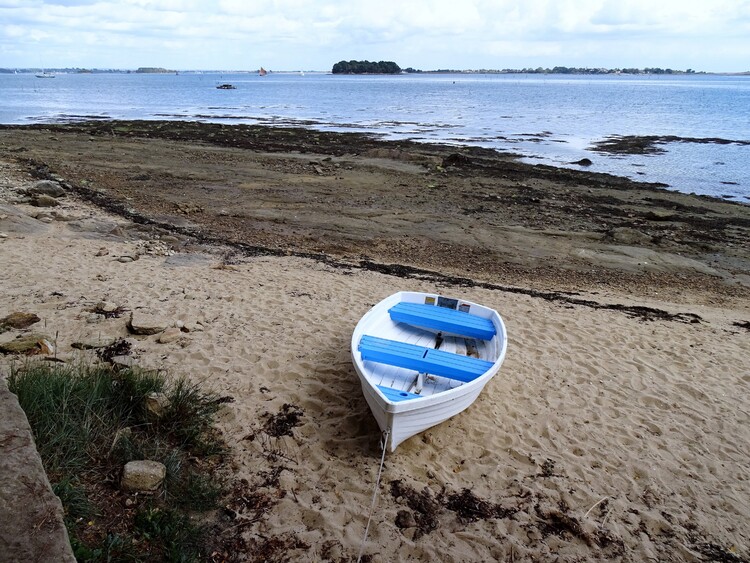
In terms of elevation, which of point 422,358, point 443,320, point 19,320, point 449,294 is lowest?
point 449,294

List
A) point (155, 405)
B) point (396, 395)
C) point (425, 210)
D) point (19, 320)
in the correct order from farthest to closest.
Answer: point (425, 210) < point (19, 320) < point (396, 395) < point (155, 405)

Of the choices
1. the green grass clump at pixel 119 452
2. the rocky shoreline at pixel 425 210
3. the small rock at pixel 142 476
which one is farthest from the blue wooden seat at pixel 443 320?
the small rock at pixel 142 476

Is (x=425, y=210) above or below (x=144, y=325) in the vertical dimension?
below

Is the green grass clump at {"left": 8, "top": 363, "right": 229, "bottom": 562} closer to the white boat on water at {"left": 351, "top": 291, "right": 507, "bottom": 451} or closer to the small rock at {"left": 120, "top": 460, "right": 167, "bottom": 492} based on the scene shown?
the small rock at {"left": 120, "top": 460, "right": 167, "bottom": 492}

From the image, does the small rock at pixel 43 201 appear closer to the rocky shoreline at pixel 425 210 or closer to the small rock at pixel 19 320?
the rocky shoreline at pixel 425 210

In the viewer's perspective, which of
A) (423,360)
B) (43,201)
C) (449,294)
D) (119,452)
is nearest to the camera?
(119,452)

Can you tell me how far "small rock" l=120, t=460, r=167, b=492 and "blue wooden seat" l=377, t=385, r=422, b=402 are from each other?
192 cm

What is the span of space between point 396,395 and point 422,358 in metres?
0.85

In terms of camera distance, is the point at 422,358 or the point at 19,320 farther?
the point at 19,320

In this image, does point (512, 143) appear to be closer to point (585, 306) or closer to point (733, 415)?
point (585, 306)

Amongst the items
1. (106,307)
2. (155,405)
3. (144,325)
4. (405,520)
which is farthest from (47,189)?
(405,520)

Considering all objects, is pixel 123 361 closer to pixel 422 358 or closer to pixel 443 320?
pixel 422 358

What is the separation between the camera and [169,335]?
6.64m

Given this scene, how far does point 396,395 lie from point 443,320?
209cm
